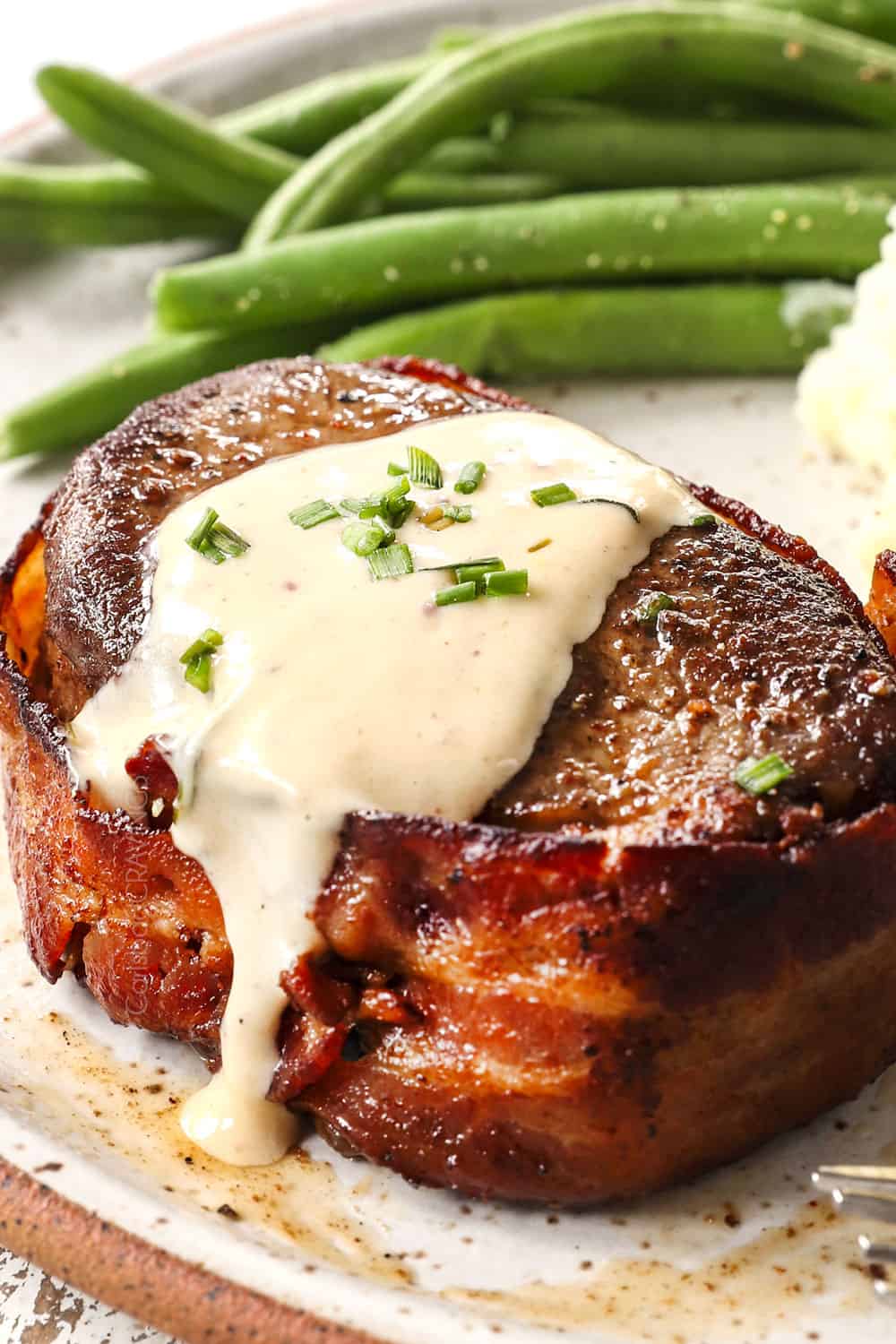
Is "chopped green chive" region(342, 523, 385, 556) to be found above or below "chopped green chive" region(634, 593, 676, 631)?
above

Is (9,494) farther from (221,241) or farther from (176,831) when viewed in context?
(176,831)

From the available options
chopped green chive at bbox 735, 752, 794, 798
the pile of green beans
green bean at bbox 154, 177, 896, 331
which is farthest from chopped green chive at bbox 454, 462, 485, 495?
green bean at bbox 154, 177, 896, 331

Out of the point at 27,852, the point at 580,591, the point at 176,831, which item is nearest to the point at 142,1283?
the point at 176,831

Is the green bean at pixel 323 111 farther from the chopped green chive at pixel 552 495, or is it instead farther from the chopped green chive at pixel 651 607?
the chopped green chive at pixel 651 607

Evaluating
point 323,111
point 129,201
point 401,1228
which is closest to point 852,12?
point 323,111

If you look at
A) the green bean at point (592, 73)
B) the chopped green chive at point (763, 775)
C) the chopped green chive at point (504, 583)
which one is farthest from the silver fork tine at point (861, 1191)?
the green bean at point (592, 73)

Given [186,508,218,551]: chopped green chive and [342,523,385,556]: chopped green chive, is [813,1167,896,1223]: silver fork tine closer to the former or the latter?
[342,523,385,556]: chopped green chive

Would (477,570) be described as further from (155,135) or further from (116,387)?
(155,135)
